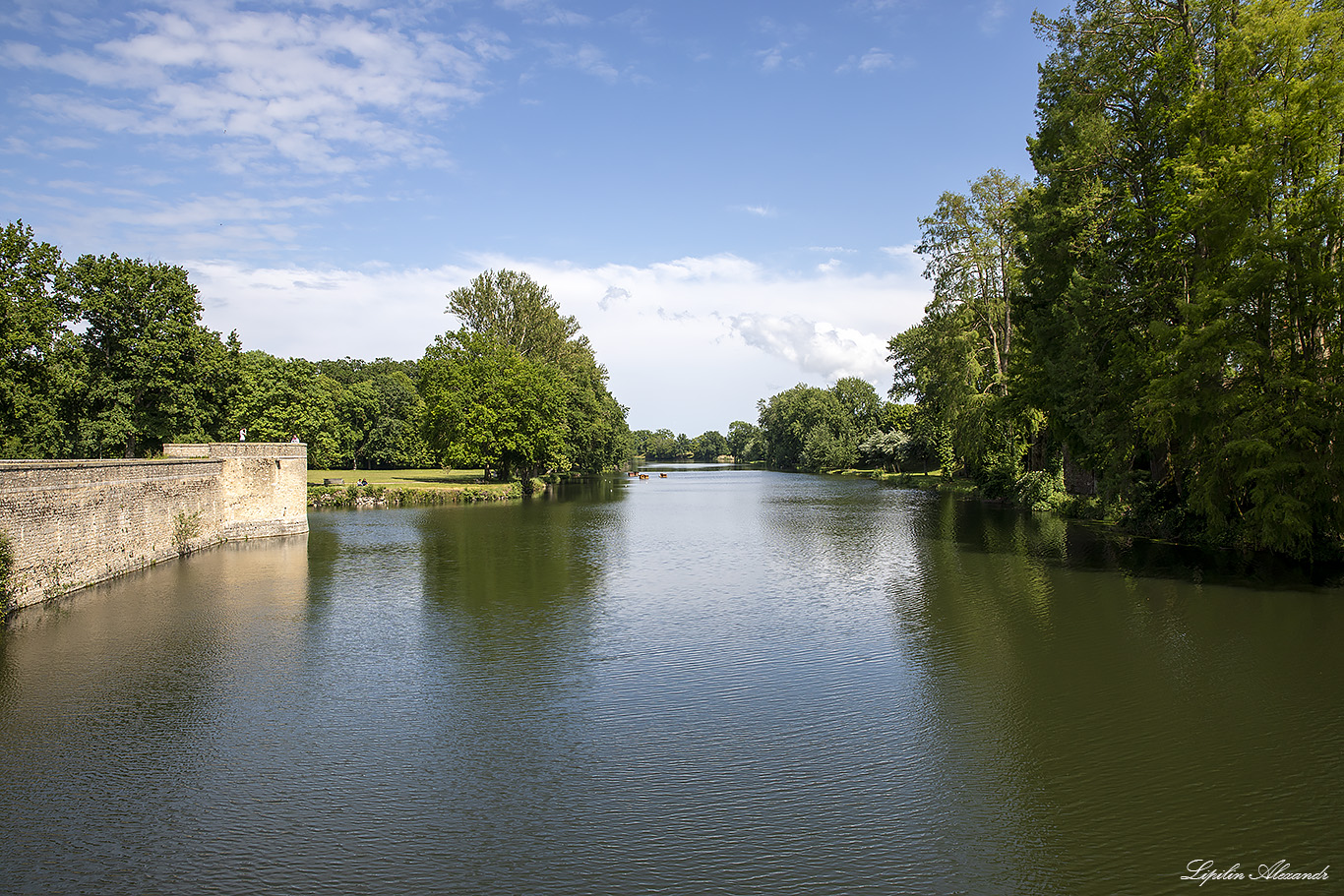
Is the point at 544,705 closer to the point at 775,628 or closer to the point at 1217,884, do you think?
the point at 775,628

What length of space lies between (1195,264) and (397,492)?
40359mm

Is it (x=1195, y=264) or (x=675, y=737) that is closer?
(x=675, y=737)

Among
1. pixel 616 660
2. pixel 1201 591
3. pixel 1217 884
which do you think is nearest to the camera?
pixel 1217 884

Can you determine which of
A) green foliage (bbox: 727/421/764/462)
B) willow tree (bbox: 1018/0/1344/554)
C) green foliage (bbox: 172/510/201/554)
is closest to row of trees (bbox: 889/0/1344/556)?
willow tree (bbox: 1018/0/1344/554)

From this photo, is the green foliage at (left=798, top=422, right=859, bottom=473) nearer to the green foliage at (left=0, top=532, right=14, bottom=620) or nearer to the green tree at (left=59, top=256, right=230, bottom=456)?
the green tree at (left=59, top=256, right=230, bottom=456)

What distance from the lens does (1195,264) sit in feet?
74.0

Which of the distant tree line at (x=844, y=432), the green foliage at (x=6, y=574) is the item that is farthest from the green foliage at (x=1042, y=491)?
the green foliage at (x=6, y=574)

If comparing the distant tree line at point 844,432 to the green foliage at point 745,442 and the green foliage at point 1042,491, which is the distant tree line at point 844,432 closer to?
the green foliage at point 745,442

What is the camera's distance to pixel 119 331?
Answer: 39688 mm

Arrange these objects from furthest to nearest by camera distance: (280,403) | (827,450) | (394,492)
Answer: (827,450) < (280,403) < (394,492)

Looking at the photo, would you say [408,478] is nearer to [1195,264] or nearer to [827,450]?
[1195,264]

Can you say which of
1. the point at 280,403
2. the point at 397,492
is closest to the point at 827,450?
the point at 397,492

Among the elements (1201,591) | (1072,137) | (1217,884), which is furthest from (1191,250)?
(1217,884)

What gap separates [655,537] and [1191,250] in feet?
68.1
